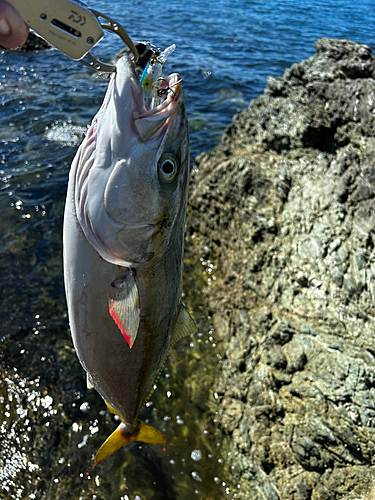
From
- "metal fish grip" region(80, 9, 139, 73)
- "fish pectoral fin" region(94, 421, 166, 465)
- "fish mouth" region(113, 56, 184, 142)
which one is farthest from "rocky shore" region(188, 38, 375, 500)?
"metal fish grip" region(80, 9, 139, 73)

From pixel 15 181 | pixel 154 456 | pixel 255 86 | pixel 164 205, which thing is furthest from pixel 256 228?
pixel 255 86

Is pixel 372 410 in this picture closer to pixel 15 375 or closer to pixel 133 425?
pixel 133 425

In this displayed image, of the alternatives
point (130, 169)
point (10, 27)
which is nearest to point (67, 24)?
point (10, 27)

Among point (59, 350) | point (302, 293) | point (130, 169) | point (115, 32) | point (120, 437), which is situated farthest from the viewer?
point (59, 350)

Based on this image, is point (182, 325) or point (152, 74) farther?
point (182, 325)

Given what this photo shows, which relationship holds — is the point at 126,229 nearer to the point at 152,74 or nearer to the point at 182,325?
the point at 152,74

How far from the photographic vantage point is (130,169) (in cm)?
166

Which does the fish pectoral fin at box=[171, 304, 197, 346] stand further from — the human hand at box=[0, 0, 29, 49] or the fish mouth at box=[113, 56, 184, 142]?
the human hand at box=[0, 0, 29, 49]

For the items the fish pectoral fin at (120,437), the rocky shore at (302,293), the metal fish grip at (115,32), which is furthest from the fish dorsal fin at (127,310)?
the rocky shore at (302,293)

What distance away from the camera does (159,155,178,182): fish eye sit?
1.71 m

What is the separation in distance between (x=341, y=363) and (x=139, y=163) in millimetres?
2889

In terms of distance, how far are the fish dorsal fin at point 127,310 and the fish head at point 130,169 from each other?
0.14m

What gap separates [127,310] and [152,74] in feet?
3.57

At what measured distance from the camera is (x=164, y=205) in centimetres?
181
